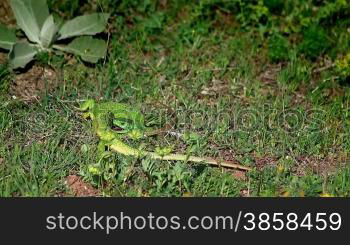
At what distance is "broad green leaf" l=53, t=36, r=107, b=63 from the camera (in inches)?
200

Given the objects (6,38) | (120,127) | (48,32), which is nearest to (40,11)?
(48,32)

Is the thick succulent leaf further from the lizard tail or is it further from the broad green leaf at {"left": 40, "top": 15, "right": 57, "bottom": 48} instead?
the lizard tail

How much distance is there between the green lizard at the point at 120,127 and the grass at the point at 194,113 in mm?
53

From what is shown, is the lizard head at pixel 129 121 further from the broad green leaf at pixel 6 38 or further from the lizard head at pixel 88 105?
the broad green leaf at pixel 6 38

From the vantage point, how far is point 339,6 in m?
5.54

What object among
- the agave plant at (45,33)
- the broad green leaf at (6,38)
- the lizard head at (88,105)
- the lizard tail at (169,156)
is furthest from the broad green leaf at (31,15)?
the lizard tail at (169,156)

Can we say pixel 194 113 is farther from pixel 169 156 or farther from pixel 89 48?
pixel 89 48

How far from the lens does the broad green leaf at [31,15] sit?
199 inches

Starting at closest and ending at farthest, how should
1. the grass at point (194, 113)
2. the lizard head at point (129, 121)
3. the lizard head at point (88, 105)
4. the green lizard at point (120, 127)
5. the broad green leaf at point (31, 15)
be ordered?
the grass at point (194, 113) → the green lizard at point (120, 127) → the lizard head at point (129, 121) → the lizard head at point (88, 105) → the broad green leaf at point (31, 15)

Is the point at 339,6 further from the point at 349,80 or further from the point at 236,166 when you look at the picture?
the point at 236,166

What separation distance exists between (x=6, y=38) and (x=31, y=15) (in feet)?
0.77

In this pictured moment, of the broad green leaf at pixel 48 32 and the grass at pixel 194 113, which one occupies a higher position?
the broad green leaf at pixel 48 32

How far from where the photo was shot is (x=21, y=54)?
16.4 ft

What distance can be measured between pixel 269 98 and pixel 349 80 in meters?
0.63
